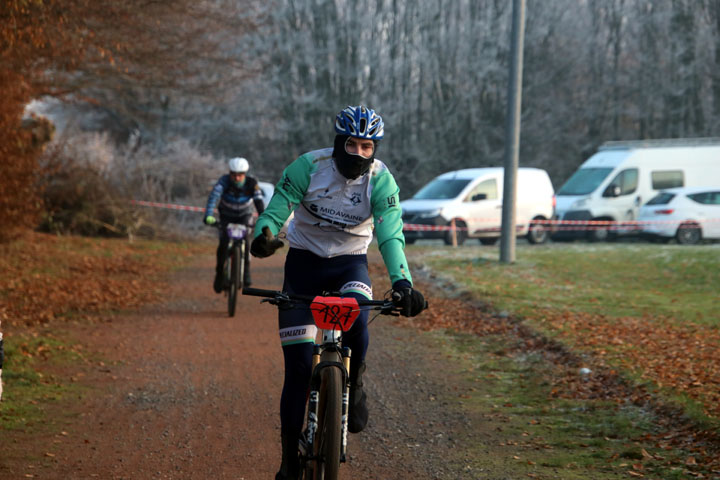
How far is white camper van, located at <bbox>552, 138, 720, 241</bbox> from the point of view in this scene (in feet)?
85.3

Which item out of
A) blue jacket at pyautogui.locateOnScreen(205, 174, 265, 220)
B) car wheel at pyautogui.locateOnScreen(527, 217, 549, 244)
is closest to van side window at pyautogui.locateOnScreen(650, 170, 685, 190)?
car wheel at pyautogui.locateOnScreen(527, 217, 549, 244)

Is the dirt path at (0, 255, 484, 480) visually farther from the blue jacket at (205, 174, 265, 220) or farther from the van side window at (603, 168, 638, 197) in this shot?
the van side window at (603, 168, 638, 197)

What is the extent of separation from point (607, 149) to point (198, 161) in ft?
39.1

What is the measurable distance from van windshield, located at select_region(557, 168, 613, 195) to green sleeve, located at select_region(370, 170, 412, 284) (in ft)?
72.3

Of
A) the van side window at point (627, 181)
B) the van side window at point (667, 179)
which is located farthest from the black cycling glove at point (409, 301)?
the van side window at point (667, 179)

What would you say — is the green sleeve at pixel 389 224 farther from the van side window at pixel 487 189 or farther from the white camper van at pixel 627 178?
the white camper van at pixel 627 178

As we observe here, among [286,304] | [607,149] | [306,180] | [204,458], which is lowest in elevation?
[204,458]

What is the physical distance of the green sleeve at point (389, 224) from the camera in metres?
4.87

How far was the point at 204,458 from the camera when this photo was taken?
19.8 ft

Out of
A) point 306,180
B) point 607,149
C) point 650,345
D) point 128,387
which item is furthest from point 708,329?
point 607,149

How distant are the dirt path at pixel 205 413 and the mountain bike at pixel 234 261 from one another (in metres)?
0.51

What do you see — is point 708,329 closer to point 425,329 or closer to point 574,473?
point 425,329

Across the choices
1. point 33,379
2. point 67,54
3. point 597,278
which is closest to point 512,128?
point 597,278

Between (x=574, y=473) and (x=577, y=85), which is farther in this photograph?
(x=577, y=85)
